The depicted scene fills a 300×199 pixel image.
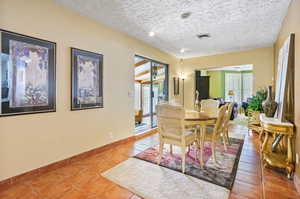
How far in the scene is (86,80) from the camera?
9.42 ft

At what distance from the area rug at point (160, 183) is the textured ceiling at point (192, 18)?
259 cm

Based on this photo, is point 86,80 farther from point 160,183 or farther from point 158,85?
point 158,85

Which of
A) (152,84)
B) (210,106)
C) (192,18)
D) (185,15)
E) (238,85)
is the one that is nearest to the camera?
(185,15)

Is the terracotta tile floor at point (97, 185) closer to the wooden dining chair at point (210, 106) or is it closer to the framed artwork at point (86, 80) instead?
the framed artwork at point (86, 80)

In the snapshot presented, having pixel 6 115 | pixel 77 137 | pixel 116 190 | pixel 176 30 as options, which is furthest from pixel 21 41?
pixel 176 30

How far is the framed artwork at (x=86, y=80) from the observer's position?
268 cm

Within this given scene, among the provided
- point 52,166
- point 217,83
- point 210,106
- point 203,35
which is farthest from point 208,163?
point 217,83

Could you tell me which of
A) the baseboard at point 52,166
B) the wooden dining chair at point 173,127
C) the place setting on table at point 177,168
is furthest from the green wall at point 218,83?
the wooden dining chair at point 173,127

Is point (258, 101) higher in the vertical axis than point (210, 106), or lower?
higher

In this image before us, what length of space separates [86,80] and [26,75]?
→ 0.92m

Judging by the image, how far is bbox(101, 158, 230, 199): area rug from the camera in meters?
1.78

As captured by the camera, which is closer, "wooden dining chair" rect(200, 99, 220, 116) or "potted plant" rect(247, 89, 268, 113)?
"wooden dining chair" rect(200, 99, 220, 116)

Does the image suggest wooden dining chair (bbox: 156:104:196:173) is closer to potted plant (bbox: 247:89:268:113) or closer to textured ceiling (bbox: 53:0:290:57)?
textured ceiling (bbox: 53:0:290:57)

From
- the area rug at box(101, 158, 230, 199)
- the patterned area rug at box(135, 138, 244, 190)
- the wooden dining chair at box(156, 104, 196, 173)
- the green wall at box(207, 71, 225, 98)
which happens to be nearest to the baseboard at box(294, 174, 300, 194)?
the patterned area rug at box(135, 138, 244, 190)
